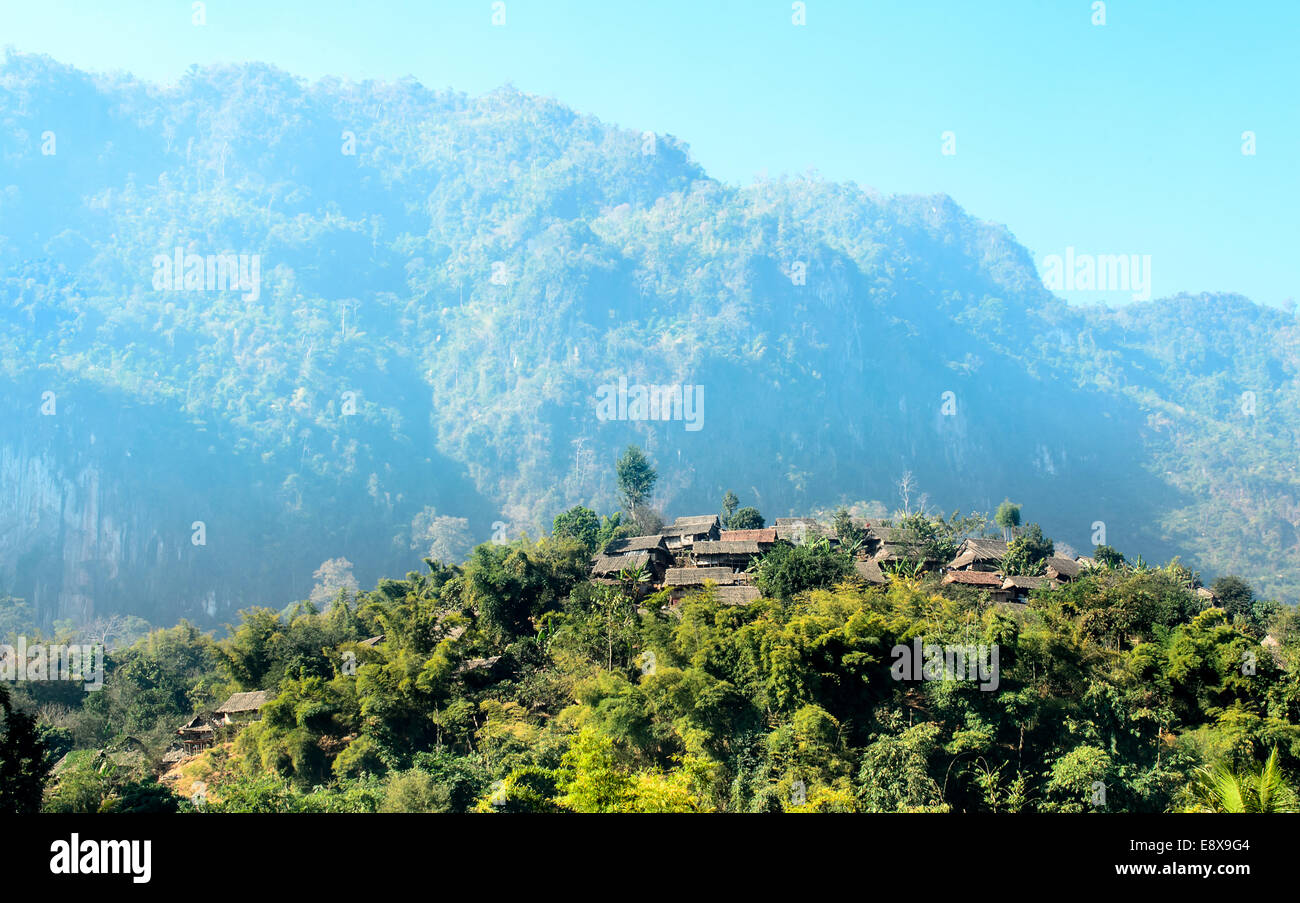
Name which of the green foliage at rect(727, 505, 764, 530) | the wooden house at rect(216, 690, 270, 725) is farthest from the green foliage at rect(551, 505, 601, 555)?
the wooden house at rect(216, 690, 270, 725)

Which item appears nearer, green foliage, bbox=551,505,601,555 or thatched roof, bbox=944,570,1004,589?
thatched roof, bbox=944,570,1004,589

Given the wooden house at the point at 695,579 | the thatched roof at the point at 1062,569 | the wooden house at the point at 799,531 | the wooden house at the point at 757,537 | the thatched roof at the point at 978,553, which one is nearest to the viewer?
the wooden house at the point at 695,579

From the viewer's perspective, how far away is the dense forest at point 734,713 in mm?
21703

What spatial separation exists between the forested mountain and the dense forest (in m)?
86.1

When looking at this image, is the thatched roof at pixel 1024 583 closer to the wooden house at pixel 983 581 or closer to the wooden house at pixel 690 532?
the wooden house at pixel 983 581

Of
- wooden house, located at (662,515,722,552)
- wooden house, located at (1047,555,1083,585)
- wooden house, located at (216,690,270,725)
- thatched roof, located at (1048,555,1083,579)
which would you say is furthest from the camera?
wooden house, located at (662,515,722,552)

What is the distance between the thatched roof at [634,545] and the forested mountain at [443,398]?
70265 millimetres

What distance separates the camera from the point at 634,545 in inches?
1911

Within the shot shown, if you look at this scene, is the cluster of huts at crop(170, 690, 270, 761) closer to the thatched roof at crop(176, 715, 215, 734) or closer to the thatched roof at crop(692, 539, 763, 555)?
the thatched roof at crop(176, 715, 215, 734)

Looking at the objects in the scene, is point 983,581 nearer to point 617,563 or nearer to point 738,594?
point 738,594

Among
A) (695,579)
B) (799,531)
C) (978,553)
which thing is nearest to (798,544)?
(695,579)

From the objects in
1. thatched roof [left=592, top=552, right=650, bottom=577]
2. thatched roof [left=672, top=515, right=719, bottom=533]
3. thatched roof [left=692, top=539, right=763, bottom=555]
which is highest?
thatched roof [left=672, top=515, right=719, bottom=533]

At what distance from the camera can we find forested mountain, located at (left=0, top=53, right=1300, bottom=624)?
12281cm

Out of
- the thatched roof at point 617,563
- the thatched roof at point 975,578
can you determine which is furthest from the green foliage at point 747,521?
the thatched roof at point 975,578
